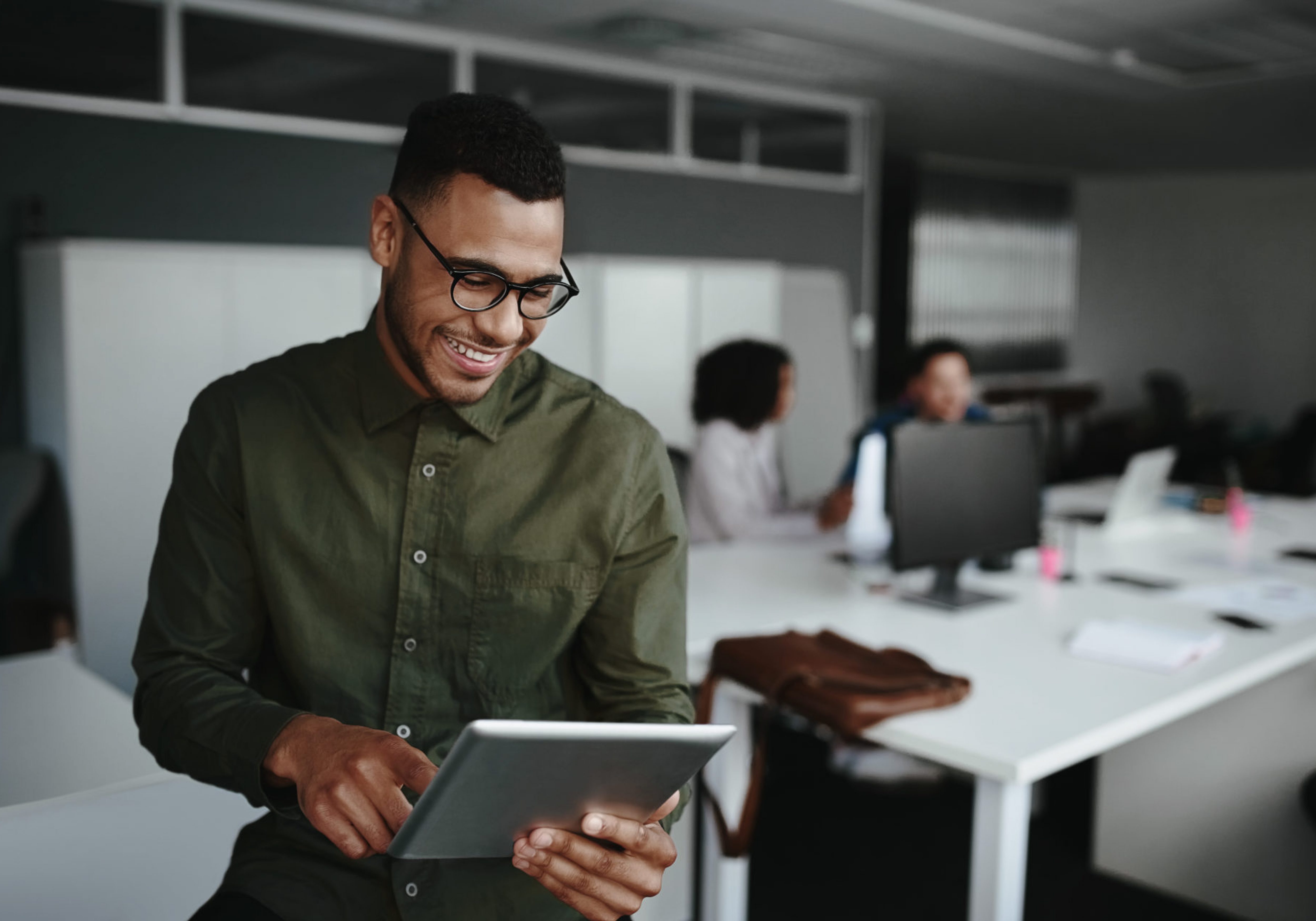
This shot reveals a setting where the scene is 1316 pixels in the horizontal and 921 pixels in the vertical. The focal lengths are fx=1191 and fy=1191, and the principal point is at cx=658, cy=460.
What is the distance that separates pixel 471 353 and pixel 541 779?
0.51 meters

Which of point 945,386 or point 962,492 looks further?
point 945,386

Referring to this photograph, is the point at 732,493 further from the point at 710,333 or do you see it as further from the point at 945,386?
the point at 710,333

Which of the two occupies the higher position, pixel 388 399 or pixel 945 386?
pixel 388 399

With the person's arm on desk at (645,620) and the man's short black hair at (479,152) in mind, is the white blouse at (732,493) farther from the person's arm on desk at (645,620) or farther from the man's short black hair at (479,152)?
the man's short black hair at (479,152)

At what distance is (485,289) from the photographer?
1358 mm

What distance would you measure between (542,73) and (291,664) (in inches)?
193

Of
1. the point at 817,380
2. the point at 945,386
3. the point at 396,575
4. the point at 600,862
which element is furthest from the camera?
the point at 817,380

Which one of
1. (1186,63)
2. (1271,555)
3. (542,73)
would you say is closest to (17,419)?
(542,73)

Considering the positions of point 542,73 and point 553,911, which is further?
point 542,73

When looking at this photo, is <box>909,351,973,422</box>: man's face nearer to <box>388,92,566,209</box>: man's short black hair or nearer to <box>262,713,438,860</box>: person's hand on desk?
<box>388,92,566,209</box>: man's short black hair

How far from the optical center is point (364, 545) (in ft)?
4.93

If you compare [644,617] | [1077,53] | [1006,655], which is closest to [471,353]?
[644,617]

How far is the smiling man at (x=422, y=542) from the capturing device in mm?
1368

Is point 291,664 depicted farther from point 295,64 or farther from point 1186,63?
point 1186,63
